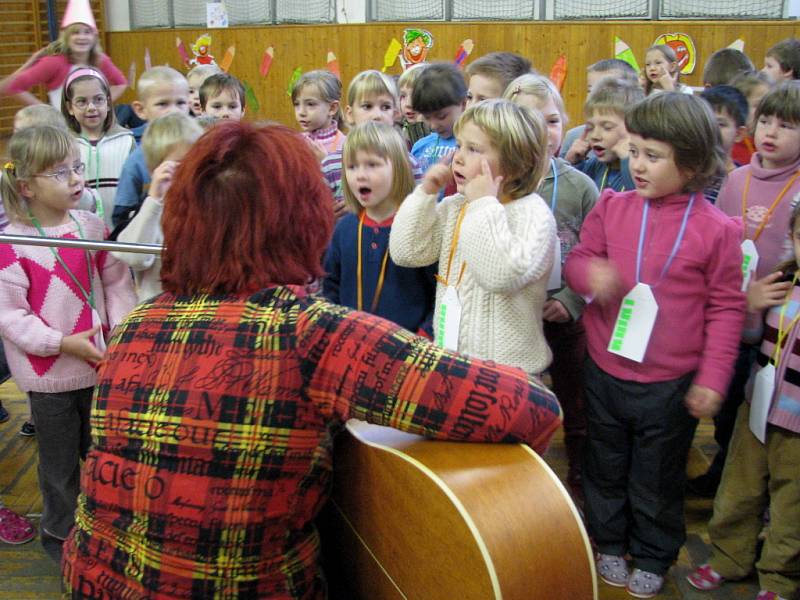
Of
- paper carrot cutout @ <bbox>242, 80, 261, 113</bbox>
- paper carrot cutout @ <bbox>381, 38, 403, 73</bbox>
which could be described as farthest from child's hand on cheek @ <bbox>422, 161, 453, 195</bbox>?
paper carrot cutout @ <bbox>242, 80, 261, 113</bbox>

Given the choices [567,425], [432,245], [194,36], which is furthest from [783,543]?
[194,36]

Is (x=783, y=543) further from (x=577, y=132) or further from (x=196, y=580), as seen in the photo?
(x=577, y=132)

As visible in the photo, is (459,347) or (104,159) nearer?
(459,347)

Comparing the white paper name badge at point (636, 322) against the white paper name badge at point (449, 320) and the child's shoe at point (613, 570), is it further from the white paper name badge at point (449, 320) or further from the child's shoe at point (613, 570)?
the child's shoe at point (613, 570)

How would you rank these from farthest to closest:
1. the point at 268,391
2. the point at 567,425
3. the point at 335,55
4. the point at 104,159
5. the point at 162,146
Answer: the point at 335,55
the point at 104,159
the point at 567,425
the point at 162,146
the point at 268,391

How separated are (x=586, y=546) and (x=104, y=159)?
2616 millimetres

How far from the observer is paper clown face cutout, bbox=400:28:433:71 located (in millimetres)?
9906

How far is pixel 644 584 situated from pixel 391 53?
29.4 ft

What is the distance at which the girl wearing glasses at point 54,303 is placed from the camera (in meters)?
2.12

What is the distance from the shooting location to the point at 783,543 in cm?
204

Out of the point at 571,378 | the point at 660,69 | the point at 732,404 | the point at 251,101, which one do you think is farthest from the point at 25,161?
the point at 251,101

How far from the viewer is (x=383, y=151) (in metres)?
2.17

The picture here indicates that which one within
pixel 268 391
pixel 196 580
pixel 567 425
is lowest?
pixel 567 425

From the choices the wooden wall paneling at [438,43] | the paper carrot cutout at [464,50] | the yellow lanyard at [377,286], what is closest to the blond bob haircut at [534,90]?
the yellow lanyard at [377,286]
